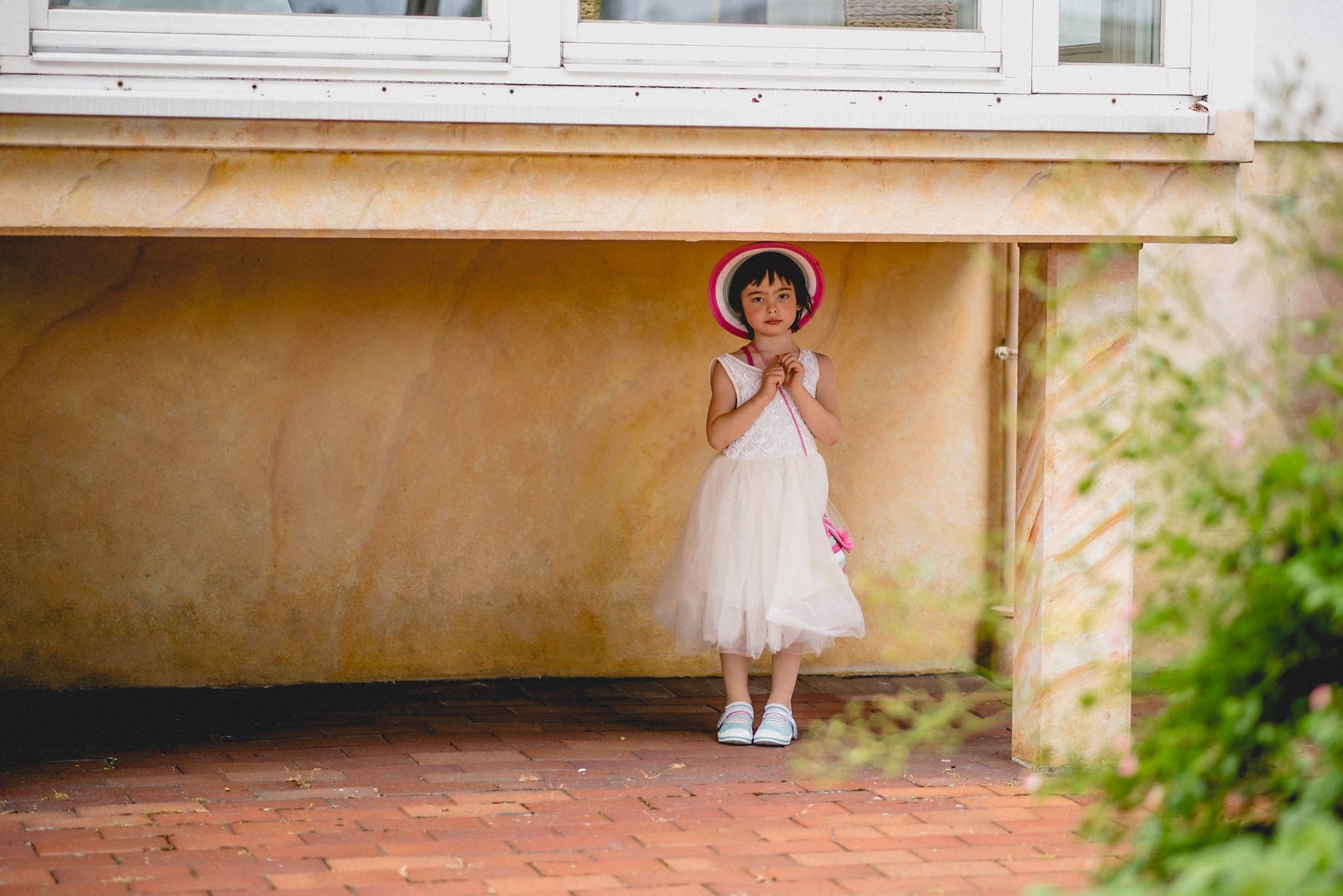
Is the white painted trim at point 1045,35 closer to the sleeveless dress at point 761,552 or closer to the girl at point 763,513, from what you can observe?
the girl at point 763,513

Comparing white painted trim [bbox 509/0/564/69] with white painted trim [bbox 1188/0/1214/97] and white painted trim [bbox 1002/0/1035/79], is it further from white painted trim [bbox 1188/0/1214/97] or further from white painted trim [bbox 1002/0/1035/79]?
white painted trim [bbox 1188/0/1214/97]

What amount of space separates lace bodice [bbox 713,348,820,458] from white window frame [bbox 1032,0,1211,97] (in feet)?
4.65

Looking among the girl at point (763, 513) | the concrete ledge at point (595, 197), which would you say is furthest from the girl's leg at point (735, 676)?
the concrete ledge at point (595, 197)

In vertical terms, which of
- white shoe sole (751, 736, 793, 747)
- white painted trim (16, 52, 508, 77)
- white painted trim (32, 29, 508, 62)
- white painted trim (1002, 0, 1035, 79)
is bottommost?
white shoe sole (751, 736, 793, 747)

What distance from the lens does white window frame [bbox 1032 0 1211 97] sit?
4.56 meters

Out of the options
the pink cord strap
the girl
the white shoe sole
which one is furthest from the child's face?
the white shoe sole

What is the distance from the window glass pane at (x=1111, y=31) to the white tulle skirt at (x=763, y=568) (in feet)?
5.57

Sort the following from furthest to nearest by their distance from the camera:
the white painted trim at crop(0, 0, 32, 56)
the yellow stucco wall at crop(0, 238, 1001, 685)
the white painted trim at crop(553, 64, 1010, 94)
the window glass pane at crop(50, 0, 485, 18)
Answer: the yellow stucco wall at crop(0, 238, 1001, 685) → the white painted trim at crop(553, 64, 1010, 94) → the window glass pane at crop(50, 0, 485, 18) → the white painted trim at crop(0, 0, 32, 56)

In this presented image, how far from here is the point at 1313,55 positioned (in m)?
6.45

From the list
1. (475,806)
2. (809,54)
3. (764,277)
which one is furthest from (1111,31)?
(475,806)

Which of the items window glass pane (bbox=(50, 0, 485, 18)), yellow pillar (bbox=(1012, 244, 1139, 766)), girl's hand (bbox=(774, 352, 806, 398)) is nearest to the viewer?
window glass pane (bbox=(50, 0, 485, 18))

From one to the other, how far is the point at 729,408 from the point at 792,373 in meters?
0.26

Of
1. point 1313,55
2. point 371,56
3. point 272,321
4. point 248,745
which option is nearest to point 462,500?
point 272,321

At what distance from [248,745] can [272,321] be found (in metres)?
1.81
